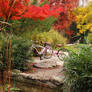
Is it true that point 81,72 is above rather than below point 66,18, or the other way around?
below

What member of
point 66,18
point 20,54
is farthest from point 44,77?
point 66,18

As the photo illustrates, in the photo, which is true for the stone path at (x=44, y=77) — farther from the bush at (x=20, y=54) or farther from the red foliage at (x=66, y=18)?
the red foliage at (x=66, y=18)

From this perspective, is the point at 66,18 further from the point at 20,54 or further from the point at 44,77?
the point at 44,77

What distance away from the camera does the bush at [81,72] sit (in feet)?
9.09

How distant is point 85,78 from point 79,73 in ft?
0.49

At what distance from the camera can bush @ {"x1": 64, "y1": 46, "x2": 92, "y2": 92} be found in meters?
2.77

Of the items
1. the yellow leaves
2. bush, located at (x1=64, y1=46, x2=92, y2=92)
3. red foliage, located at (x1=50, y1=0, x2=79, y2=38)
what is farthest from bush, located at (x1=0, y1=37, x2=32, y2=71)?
red foliage, located at (x1=50, y1=0, x2=79, y2=38)

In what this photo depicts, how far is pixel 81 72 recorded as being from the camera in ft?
9.34

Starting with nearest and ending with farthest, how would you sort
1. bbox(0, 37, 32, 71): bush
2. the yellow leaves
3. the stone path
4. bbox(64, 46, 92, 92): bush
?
1. bbox(64, 46, 92, 92): bush
2. the stone path
3. bbox(0, 37, 32, 71): bush
4. the yellow leaves

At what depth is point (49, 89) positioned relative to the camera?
3.60m

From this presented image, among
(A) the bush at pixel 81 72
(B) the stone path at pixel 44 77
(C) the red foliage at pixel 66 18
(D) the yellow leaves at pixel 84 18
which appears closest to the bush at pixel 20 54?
(B) the stone path at pixel 44 77

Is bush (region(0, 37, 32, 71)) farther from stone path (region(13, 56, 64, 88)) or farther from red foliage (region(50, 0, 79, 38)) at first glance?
red foliage (region(50, 0, 79, 38))

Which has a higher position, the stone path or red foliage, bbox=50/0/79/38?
red foliage, bbox=50/0/79/38

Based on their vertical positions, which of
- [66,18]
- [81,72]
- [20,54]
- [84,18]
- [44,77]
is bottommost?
[44,77]
